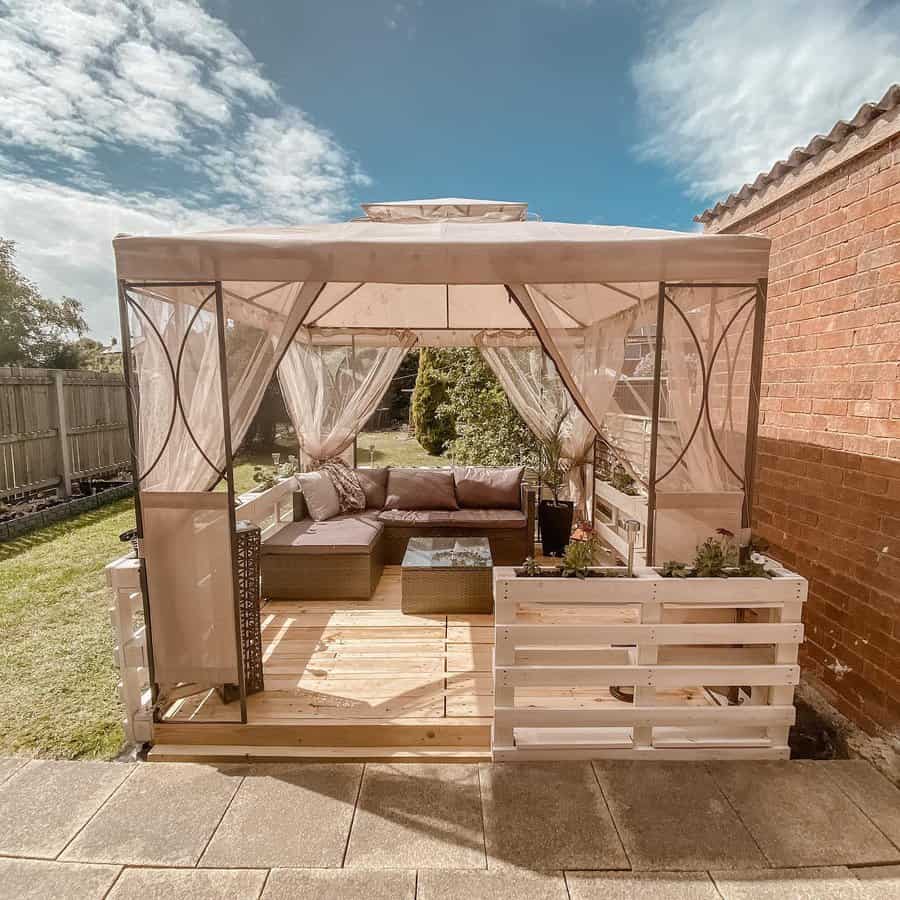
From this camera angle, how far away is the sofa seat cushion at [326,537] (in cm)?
412

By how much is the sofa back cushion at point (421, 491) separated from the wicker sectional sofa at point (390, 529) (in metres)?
0.01

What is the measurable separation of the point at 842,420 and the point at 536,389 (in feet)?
11.0

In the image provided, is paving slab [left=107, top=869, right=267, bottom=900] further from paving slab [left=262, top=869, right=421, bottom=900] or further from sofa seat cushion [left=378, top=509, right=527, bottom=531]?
sofa seat cushion [left=378, top=509, right=527, bottom=531]

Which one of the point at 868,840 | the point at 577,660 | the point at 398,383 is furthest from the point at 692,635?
the point at 398,383

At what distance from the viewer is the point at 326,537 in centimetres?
430

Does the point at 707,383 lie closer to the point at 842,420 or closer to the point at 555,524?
the point at 842,420

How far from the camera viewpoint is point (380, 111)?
619 centimetres

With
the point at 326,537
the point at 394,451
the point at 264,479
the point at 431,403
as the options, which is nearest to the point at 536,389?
the point at 326,537

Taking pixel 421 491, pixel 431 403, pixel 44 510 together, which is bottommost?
pixel 44 510

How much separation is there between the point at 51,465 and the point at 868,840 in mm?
9082

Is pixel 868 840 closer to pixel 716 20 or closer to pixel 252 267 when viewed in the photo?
pixel 252 267

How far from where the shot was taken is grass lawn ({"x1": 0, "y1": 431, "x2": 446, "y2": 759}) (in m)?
2.73

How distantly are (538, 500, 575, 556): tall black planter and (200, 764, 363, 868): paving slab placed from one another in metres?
3.31

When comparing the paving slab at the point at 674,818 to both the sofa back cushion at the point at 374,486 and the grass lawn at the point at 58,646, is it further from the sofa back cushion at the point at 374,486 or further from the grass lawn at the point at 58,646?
the sofa back cushion at the point at 374,486
